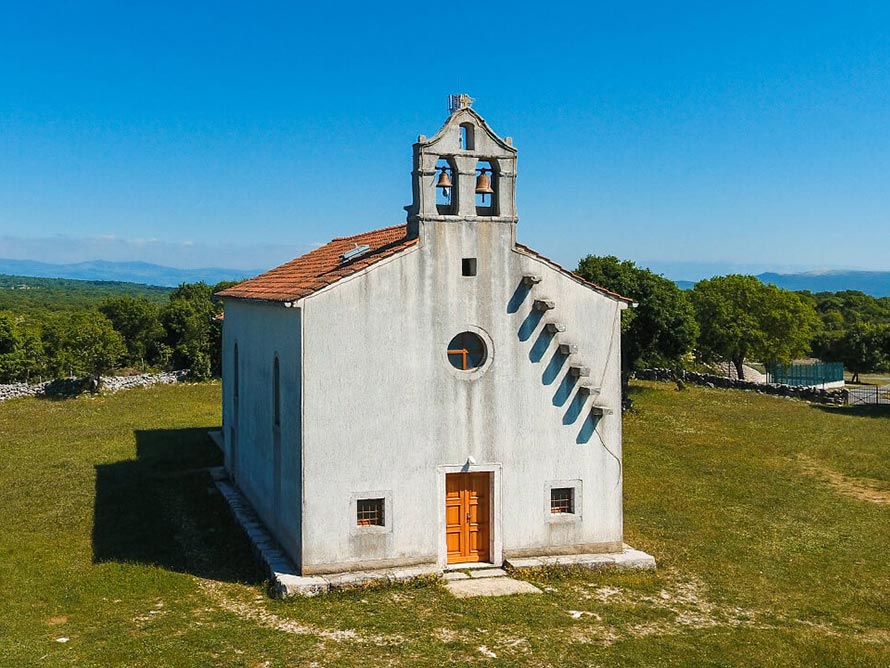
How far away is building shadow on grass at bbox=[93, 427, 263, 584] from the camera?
59.5 ft

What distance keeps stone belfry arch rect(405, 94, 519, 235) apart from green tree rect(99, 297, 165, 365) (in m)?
48.1

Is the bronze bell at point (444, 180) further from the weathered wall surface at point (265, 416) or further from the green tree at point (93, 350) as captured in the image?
the green tree at point (93, 350)

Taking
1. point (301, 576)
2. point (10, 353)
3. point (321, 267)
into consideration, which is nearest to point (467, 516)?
point (301, 576)

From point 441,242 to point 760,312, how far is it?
5266cm

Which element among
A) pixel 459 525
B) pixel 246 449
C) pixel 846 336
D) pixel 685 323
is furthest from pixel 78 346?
pixel 846 336

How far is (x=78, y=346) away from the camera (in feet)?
157

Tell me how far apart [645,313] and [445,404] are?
26.8 m

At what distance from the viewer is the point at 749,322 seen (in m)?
62.6

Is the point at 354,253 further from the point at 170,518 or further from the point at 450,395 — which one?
the point at 170,518

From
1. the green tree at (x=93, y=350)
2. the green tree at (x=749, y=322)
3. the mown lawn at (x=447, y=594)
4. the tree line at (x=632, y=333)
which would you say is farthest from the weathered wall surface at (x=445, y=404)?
the green tree at (x=749, y=322)

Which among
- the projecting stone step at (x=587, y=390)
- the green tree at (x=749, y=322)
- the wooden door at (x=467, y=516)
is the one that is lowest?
the wooden door at (x=467, y=516)

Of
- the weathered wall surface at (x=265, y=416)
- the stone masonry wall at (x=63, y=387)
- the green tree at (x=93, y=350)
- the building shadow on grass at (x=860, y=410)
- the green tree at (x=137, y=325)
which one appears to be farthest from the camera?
the green tree at (x=137, y=325)

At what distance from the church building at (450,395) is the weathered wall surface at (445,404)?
29mm

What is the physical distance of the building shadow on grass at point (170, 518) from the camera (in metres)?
18.1
